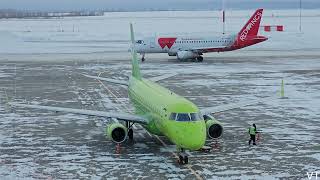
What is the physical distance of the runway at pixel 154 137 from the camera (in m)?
22.9

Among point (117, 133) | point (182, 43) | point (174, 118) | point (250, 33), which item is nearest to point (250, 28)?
point (250, 33)

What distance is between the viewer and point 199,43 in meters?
71.6

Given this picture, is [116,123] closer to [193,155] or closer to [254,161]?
[193,155]

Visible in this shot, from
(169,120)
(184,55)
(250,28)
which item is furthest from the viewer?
(250,28)

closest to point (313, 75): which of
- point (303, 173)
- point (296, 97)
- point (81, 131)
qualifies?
point (296, 97)

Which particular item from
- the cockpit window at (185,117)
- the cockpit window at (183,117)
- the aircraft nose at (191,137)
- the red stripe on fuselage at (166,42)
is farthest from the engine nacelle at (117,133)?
the red stripe on fuselage at (166,42)

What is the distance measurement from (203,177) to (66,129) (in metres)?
12.1

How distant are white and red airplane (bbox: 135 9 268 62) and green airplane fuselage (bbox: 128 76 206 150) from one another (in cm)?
4392

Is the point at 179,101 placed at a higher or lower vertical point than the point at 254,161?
higher

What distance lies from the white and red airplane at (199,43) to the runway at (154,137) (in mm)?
10991

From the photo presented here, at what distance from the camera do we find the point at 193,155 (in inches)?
981

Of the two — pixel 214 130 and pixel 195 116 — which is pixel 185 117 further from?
pixel 214 130

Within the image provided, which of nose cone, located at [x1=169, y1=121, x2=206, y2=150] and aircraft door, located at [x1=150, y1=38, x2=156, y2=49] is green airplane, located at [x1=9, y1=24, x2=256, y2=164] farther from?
aircraft door, located at [x1=150, y1=38, x2=156, y2=49]

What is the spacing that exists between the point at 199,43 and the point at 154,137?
143ft
